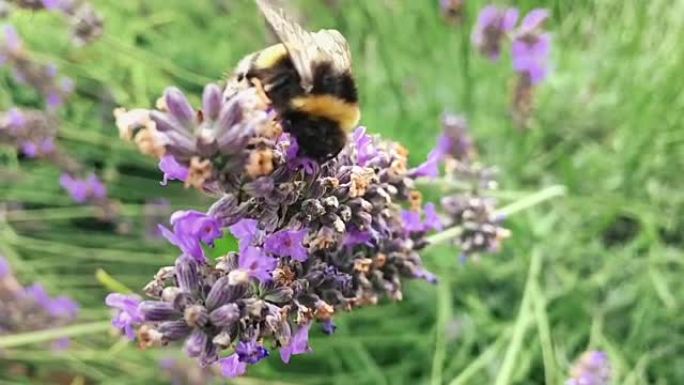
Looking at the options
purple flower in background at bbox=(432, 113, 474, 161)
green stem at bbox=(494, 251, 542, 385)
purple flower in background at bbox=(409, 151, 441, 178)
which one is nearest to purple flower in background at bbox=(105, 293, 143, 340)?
purple flower in background at bbox=(409, 151, 441, 178)

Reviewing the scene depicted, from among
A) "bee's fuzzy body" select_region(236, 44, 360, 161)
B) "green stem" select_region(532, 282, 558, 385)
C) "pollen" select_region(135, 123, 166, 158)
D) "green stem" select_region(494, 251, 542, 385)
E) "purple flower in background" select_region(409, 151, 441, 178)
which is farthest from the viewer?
"green stem" select_region(532, 282, 558, 385)

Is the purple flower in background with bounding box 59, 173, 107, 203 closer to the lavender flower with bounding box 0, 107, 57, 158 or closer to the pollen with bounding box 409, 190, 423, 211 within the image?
the lavender flower with bounding box 0, 107, 57, 158

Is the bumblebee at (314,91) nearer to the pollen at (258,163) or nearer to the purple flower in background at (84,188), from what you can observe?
the pollen at (258,163)

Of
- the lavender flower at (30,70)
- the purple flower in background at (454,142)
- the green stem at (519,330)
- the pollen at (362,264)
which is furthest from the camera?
Answer: the lavender flower at (30,70)

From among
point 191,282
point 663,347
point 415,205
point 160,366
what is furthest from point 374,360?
point 191,282

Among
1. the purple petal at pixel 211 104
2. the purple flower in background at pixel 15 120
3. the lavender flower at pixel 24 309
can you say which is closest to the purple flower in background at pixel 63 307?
the lavender flower at pixel 24 309

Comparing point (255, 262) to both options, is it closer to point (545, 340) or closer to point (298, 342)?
point (298, 342)
